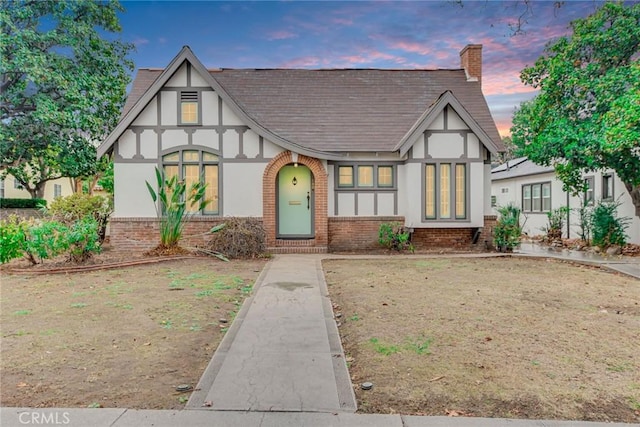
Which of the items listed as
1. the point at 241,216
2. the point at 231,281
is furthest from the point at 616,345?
the point at 241,216

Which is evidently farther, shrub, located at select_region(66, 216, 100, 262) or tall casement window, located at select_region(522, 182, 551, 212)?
tall casement window, located at select_region(522, 182, 551, 212)

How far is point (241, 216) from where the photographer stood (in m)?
13.8

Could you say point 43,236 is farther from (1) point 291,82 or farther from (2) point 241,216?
(1) point 291,82

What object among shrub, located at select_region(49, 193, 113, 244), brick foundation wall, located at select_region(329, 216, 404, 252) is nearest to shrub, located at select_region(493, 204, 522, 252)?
brick foundation wall, located at select_region(329, 216, 404, 252)

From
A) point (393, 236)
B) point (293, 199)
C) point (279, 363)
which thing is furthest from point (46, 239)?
point (393, 236)

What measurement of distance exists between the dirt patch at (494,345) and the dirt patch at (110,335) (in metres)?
1.80

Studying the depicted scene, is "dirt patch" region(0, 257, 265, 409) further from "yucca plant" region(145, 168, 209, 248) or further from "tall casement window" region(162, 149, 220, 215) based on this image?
"tall casement window" region(162, 149, 220, 215)

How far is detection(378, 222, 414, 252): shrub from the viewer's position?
551 inches

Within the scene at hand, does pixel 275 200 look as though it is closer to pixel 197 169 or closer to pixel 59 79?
pixel 197 169

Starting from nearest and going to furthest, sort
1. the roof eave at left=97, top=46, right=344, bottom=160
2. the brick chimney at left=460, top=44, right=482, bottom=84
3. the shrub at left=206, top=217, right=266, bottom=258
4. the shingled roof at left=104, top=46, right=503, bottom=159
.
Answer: the shrub at left=206, top=217, right=266, bottom=258, the roof eave at left=97, top=46, right=344, bottom=160, the shingled roof at left=104, top=46, right=503, bottom=159, the brick chimney at left=460, top=44, right=482, bottom=84

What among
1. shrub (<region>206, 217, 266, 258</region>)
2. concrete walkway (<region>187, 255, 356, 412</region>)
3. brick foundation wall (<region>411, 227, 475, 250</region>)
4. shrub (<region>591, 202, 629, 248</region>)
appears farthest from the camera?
brick foundation wall (<region>411, 227, 475, 250</region>)

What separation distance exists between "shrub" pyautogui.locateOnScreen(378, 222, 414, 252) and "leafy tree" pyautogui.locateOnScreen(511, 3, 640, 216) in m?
5.34

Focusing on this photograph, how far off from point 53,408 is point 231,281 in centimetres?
539

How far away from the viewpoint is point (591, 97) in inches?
528
